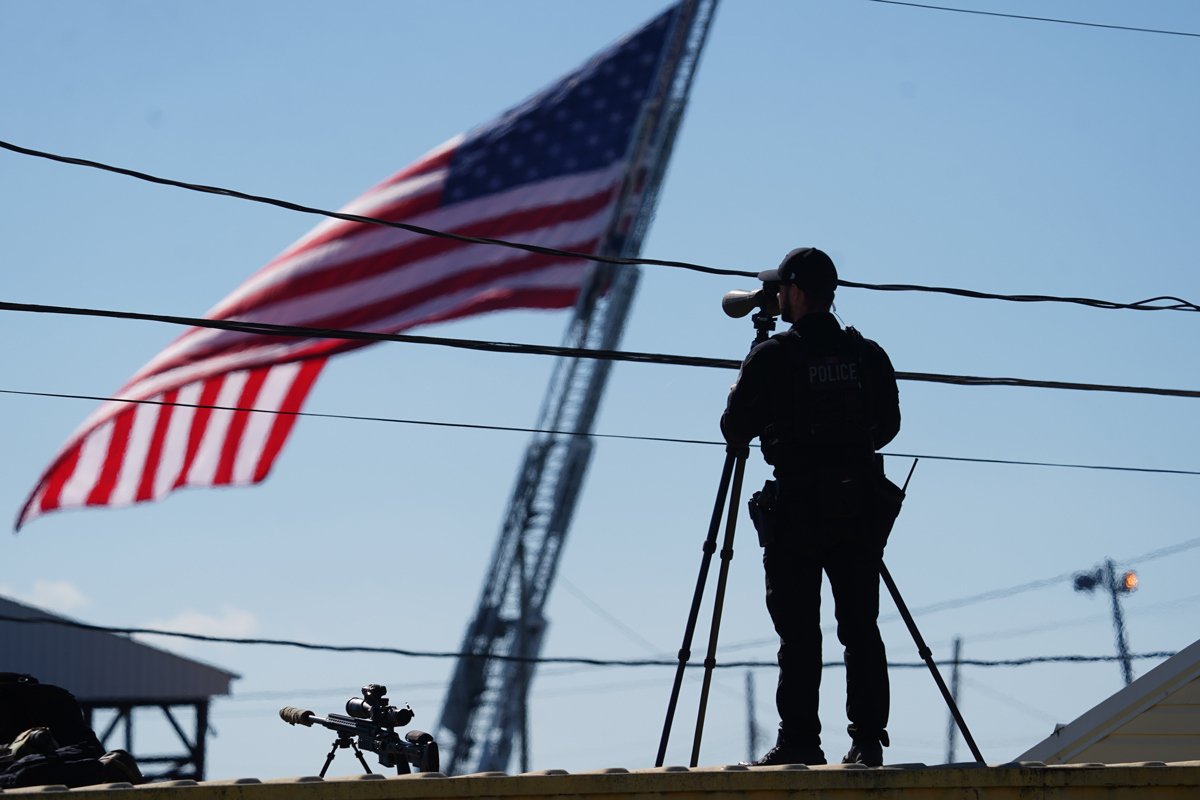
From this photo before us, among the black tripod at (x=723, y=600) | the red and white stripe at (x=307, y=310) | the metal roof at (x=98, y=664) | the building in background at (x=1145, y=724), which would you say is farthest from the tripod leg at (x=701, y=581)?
the metal roof at (x=98, y=664)

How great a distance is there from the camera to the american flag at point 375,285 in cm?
1830

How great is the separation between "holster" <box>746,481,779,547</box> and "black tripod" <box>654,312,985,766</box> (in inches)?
9.3

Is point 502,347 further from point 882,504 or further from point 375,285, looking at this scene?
point 375,285

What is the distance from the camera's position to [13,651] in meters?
26.9

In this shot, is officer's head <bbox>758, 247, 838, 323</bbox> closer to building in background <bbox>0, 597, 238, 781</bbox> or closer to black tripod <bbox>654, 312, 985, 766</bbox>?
black tripod <bbox>654, 312, 985, 766</bbox>

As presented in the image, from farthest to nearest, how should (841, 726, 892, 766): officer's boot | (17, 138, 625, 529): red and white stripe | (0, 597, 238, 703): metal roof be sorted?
(0, 597, 238, 703): metal roof < (17, 138, 625, 529): red and white stripe < (841, 726, 892, 766): officer's boot

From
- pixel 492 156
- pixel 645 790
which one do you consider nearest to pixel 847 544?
pixel 645 790

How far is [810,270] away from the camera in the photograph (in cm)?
710

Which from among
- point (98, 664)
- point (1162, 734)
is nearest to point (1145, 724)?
point (1162, 734)

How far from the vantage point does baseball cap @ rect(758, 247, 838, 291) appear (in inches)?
279

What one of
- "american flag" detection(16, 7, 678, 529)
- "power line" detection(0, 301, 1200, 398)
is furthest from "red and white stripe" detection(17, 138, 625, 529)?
"power line" detection(0, 301, 1200, 398)

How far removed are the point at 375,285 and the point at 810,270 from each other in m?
13.0

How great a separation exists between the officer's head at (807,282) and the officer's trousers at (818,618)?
3.04 ft

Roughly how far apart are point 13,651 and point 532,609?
328 inches
